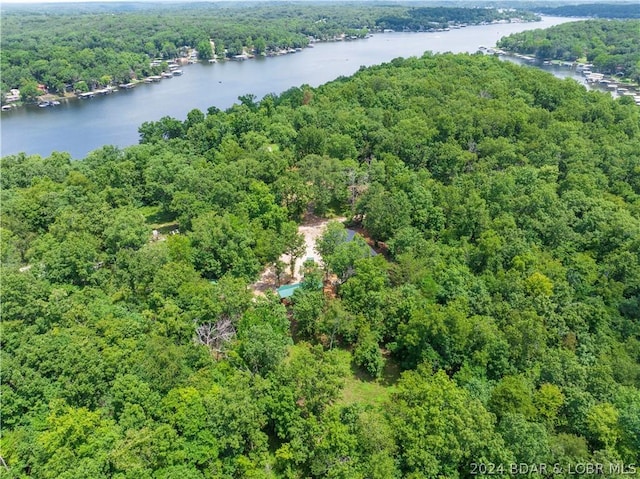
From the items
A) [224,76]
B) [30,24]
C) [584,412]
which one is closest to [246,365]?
[584,412]

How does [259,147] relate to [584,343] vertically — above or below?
above

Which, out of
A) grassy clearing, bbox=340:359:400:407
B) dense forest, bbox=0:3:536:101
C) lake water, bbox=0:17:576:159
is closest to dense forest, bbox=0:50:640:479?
grassy clearing, bbox=340:359:400:407

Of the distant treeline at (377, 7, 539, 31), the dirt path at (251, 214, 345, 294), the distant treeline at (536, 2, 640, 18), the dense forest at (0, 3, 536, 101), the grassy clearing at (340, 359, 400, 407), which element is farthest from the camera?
the distant treeline at (536, 2, 640, 18)

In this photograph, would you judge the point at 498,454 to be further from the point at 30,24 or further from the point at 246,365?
the point at 30,24

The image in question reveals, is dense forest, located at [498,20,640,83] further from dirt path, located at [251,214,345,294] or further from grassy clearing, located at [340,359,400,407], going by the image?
grassy clearing, located at [340,359,400,407]

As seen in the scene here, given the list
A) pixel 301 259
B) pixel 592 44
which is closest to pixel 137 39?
pixel 301 259

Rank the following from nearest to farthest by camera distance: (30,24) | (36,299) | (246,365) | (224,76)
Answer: (246,365), (36,299), (224,76), (30,24)

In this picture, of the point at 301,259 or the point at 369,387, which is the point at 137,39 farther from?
the point at 369,387
